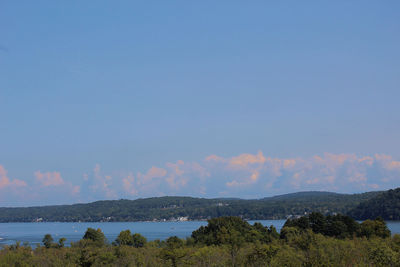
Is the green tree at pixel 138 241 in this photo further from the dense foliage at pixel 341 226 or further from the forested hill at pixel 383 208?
the forested hill at pixel 383 208

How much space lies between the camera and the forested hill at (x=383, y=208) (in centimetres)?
13451

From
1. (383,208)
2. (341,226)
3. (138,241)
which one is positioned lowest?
(138,241)

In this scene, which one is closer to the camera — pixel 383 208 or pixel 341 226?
pixel 341 226

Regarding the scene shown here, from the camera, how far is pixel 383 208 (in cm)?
13888

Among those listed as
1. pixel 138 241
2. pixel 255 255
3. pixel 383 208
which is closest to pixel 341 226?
pixel 138 241

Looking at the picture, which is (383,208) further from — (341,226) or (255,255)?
(255,255)

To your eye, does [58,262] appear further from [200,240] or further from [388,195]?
[388,195]

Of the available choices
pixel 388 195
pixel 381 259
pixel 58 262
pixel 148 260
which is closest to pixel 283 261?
pixel 381 259

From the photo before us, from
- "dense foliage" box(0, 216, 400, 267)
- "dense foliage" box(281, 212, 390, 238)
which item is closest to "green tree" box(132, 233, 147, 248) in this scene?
"dense foliage" box(0, 216, 400, 267)

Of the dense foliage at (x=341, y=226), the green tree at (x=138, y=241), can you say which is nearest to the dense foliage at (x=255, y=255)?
the dense foliage at (x=341, y=226)

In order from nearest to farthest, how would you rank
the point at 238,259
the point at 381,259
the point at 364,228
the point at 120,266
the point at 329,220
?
the point at 381,259
the point at 238,259
the point at 120,266
the point at 364,228
the point at 329,220

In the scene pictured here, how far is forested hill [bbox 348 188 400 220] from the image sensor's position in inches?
5296

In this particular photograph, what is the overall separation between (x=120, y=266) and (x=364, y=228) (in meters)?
37.5

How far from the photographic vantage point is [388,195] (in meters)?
145
